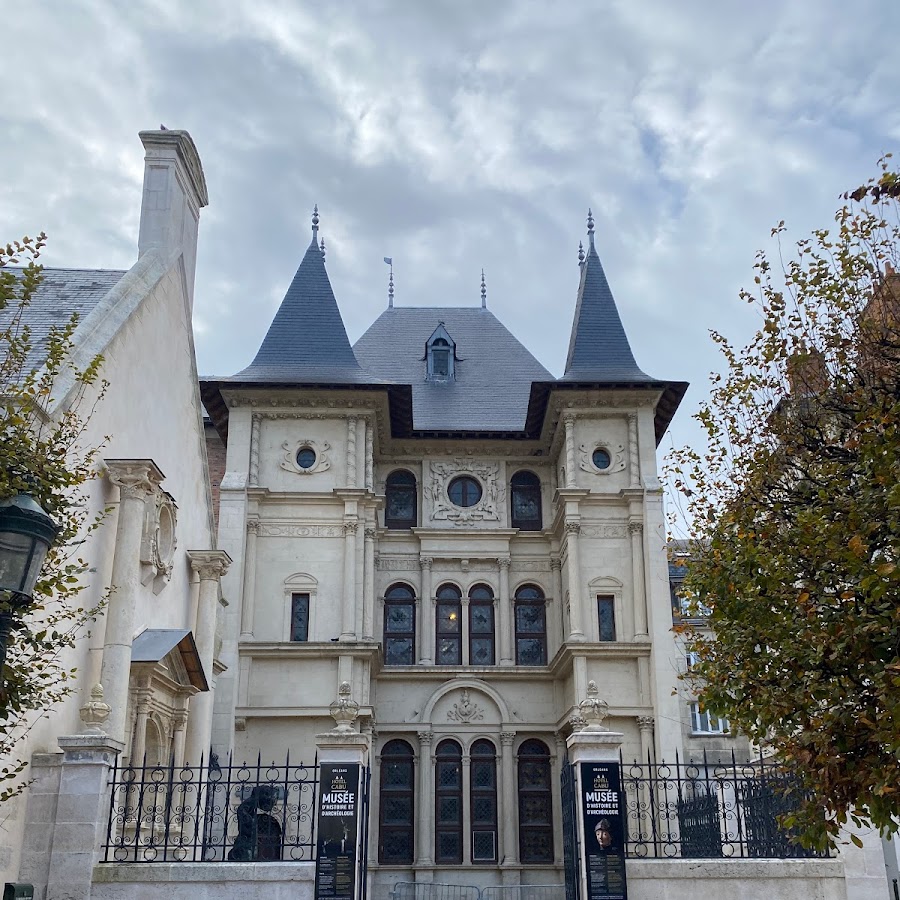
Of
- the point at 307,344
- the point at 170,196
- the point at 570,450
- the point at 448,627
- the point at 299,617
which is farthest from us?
the point at 307,344

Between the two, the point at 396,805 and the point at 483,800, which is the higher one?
the point at 483,800

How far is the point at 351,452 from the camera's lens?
28.9 m

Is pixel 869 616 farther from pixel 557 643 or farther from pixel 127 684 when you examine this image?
pixel 557 643

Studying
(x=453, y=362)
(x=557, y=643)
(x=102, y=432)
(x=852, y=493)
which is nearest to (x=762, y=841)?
(x=852, y=493)

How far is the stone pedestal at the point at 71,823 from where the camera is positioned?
12234 millimetres

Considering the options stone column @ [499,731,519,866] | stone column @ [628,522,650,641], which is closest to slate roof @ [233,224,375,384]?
stone column @ [628,522,650,641]

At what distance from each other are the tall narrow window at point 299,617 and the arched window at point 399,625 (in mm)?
3307

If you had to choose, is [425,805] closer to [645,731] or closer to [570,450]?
[645,731]

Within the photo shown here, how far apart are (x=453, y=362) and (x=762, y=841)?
23.7 meters

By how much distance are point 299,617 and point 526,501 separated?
25.9ft

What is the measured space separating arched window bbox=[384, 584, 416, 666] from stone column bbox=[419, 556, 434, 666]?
34 cm

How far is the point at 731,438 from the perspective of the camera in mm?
13086

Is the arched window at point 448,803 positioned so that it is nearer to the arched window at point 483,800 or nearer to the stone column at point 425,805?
the stone column at point 425,805

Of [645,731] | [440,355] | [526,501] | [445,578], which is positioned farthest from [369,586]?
[440,355]
